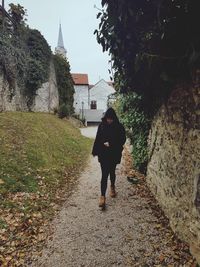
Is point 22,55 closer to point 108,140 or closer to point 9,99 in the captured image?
point 9,99

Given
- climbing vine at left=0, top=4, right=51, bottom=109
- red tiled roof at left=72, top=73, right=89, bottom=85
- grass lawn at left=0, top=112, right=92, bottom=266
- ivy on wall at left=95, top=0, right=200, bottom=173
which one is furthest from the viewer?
red tiled roof at left=72, top=73, right=89, bottom=85

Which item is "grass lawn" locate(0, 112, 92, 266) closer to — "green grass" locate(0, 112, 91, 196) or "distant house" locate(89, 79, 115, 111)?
"green grass" locate(0, 112, 91, 196)

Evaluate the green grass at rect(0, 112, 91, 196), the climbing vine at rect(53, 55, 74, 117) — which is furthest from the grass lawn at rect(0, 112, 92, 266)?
the climbing vine at rect(53, 55, 74, 117)

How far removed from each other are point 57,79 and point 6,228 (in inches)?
971

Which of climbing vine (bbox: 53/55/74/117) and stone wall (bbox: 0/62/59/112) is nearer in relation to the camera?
stone wall (bbox: 0/62/59/112)

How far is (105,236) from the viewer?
15.8ft

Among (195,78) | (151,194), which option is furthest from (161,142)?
(195,78)

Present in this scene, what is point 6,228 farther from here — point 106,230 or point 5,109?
point 5,109

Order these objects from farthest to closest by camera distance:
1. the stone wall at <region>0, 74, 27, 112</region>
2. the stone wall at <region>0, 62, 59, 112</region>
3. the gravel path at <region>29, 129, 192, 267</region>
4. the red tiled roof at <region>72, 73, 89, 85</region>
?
the red tiled roof at <region>72, 73, 89, 85</region> < the stone wall at <region>0, 62, 59, 112</region> < the stone wall at <region>0, 74, 27, 112</region> < the gravel path at <region>29, 129, 192, 267</region>

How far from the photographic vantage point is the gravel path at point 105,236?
4090 millimetres

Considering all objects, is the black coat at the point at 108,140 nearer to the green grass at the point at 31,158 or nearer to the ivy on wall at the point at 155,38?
the ivy on wall at the point at 155,38

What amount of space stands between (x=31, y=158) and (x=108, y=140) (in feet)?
14.0

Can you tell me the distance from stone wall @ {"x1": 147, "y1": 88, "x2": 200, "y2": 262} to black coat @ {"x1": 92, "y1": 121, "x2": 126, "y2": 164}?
940 millimetres

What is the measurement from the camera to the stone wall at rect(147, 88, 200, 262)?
3863 mm
